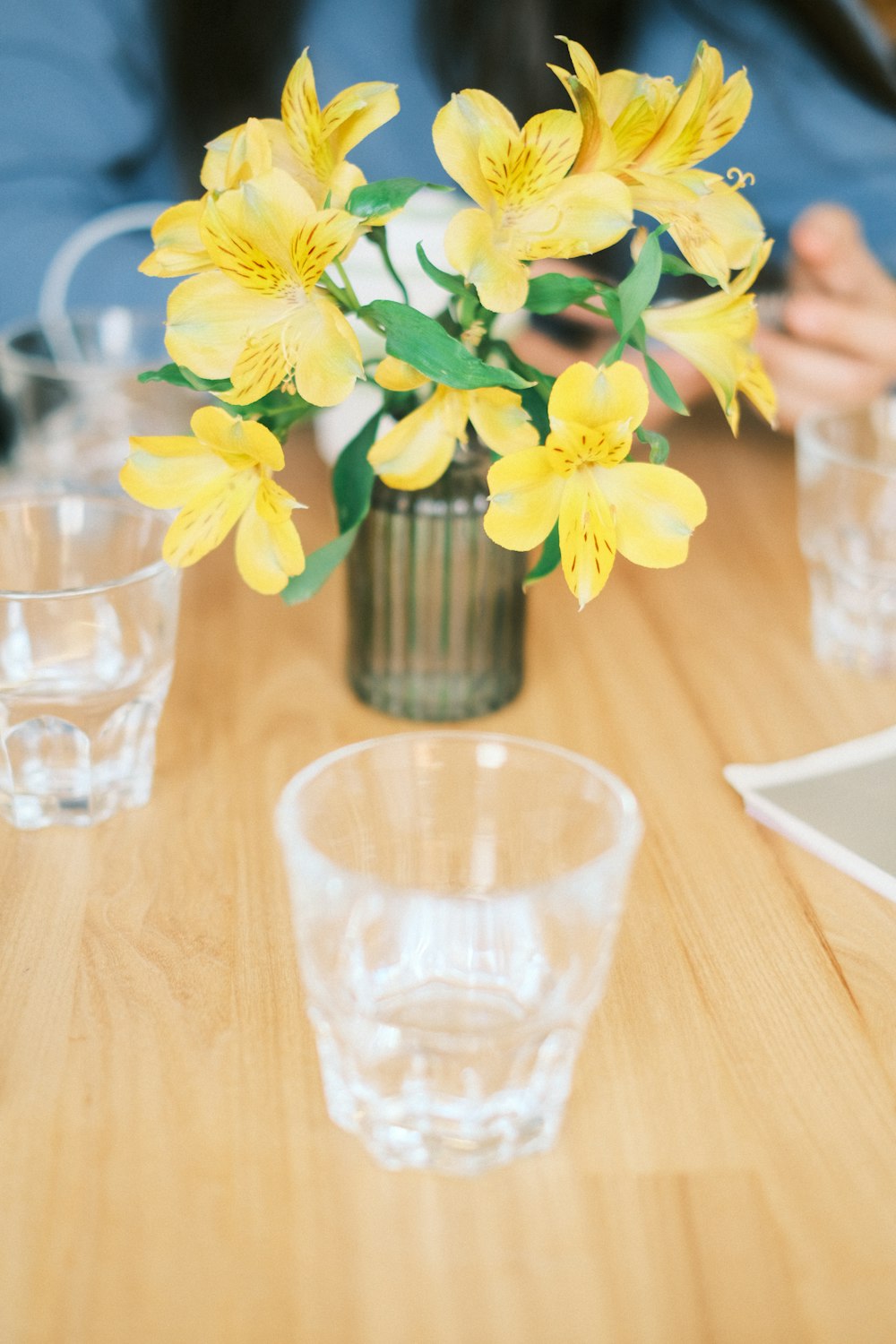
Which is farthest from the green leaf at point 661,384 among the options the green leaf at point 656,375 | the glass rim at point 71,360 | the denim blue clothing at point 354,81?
the denim blue clothing at point 354,81

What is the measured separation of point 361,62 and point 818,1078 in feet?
4.53

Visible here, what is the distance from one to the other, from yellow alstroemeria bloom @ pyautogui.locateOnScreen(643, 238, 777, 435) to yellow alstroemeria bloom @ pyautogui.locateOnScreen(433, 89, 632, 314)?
0.28ft

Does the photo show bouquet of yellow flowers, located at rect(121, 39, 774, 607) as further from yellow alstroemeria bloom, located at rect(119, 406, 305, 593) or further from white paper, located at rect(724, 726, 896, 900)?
white paper, located at rect(724, 726, 896, 900)

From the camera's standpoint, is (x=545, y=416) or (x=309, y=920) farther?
(x=545, y=416)

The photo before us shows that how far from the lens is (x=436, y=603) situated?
2.40 ft

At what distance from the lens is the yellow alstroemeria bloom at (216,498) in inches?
22.1

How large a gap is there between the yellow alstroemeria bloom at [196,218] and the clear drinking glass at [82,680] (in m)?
0.16

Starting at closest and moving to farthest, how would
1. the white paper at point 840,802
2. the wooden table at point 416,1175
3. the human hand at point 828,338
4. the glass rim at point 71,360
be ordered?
1. the wooden table at point 416,1175
2. the white paper at point 840,802
3. the glass rim at point 71,360
4. the human hand at point 828,338

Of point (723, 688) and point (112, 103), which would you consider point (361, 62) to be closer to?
point (112, 103)

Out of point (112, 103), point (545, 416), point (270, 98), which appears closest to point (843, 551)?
point (545, 416)

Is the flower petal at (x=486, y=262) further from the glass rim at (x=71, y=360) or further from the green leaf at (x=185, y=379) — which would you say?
the glass rim at (x=71, y=360)

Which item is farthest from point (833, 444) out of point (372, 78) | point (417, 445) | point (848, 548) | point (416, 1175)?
point (372, 78)

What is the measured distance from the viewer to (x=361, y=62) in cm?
154

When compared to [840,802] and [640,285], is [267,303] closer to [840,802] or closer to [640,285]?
[640,285]
